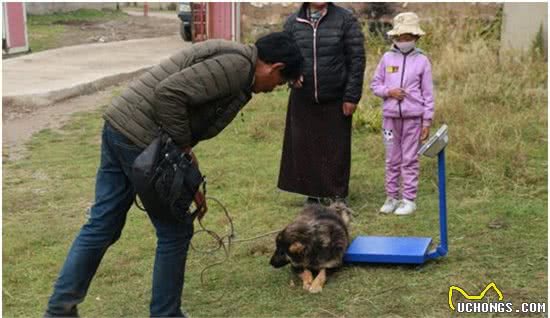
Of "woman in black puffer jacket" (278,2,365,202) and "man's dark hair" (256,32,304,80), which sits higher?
"man's dark hair" (256,32,304,80)

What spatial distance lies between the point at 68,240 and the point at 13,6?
38.7 feet

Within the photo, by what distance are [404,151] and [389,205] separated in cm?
41

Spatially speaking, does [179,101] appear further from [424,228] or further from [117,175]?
[424,228]

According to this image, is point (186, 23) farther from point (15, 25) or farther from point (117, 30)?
point (15, 25)

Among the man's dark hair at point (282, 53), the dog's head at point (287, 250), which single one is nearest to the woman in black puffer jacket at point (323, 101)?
the dog's head at point (287, 250)

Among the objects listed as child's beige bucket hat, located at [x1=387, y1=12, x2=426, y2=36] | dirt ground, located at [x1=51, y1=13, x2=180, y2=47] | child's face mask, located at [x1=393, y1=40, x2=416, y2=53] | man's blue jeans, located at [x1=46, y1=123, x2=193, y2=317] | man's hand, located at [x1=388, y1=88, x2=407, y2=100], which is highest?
child's beige bucket hat, located at [x1=387, y1=12, x2=426, y2=36]

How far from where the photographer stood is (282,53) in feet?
12.2

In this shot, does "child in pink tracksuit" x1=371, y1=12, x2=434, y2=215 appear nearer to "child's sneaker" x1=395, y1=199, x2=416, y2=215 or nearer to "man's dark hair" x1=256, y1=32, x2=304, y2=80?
"child's sneaker" x1=395, y1=199, x2=416, y2=215

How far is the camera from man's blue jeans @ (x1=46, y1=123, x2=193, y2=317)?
3797 mm

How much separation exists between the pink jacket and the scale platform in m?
1.11

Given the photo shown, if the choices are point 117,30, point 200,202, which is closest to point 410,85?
point 200,202

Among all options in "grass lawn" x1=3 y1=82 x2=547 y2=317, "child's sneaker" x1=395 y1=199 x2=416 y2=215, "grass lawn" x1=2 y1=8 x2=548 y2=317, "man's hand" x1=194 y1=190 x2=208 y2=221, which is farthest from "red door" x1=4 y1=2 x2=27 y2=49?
"man's hand" x1=194 y1=190 x2=208 y2=221

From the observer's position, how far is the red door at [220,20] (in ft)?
58.7

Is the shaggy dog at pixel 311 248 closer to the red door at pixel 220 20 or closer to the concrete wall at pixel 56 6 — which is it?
the red door at pixel 220 20
